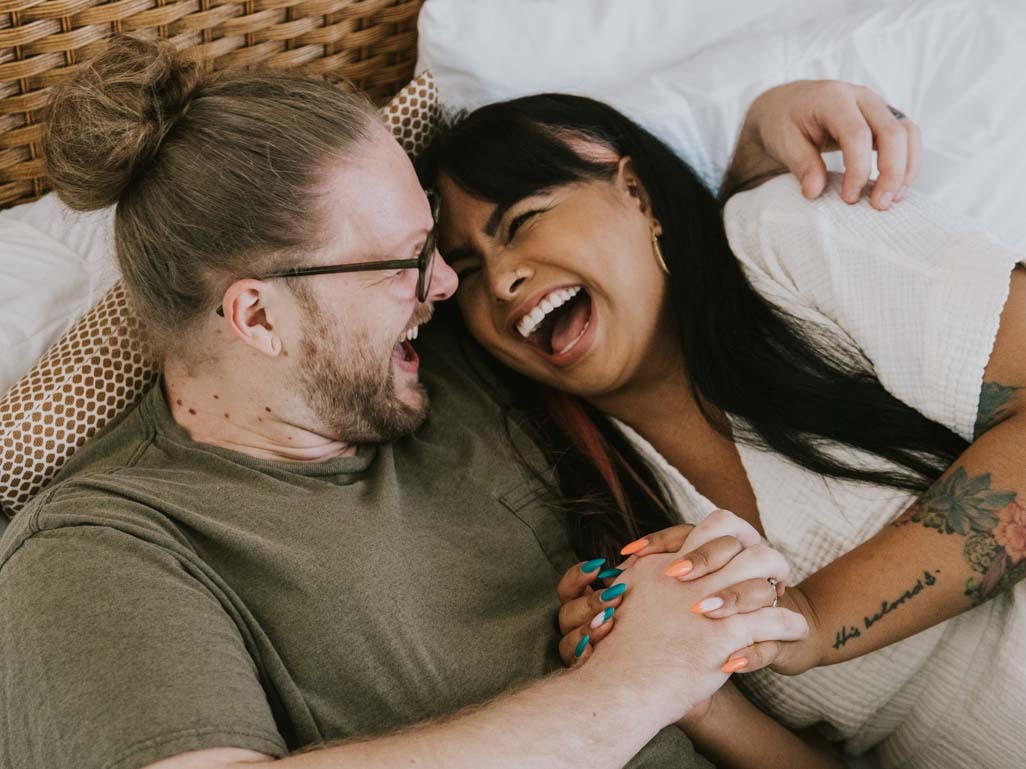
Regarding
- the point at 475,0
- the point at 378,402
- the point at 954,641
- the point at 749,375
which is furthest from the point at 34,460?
the point at 954,641

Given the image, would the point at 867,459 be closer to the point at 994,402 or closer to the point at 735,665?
the point at 994,402

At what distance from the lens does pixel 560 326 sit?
1.61 meters

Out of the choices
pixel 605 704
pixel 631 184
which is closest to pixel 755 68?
pixel 631 184

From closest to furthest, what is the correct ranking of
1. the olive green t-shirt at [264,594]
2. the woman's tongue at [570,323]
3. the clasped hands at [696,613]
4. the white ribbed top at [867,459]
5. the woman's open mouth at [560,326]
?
the olive green t-shirt at [264,594] → the clasped hands at [696,613] → the white ribbed top at [867,459] → the woman's open mouth at [560,326] → the woman's tongue at [570,323]

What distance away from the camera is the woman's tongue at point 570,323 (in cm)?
157

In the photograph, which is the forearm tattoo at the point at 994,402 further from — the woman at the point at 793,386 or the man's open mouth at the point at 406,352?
the man's open mouth at the point at 406,352

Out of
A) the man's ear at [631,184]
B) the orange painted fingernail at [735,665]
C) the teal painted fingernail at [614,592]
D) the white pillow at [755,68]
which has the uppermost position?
the white pillow at [755,68]

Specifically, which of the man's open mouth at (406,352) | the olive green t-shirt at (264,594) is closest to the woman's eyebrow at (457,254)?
the man's open mouth at (406,352)

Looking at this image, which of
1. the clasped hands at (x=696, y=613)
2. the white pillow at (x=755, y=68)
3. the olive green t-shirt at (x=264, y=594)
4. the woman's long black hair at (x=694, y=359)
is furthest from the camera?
the white pillow at (x=755, y=68)

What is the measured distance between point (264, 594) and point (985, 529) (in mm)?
873

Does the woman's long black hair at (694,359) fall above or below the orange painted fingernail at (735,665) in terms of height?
above

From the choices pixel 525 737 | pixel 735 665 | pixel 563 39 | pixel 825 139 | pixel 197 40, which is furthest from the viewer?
pixel 563 39

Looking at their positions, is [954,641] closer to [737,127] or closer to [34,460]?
[737,127]

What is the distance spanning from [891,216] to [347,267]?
74 centimetres
